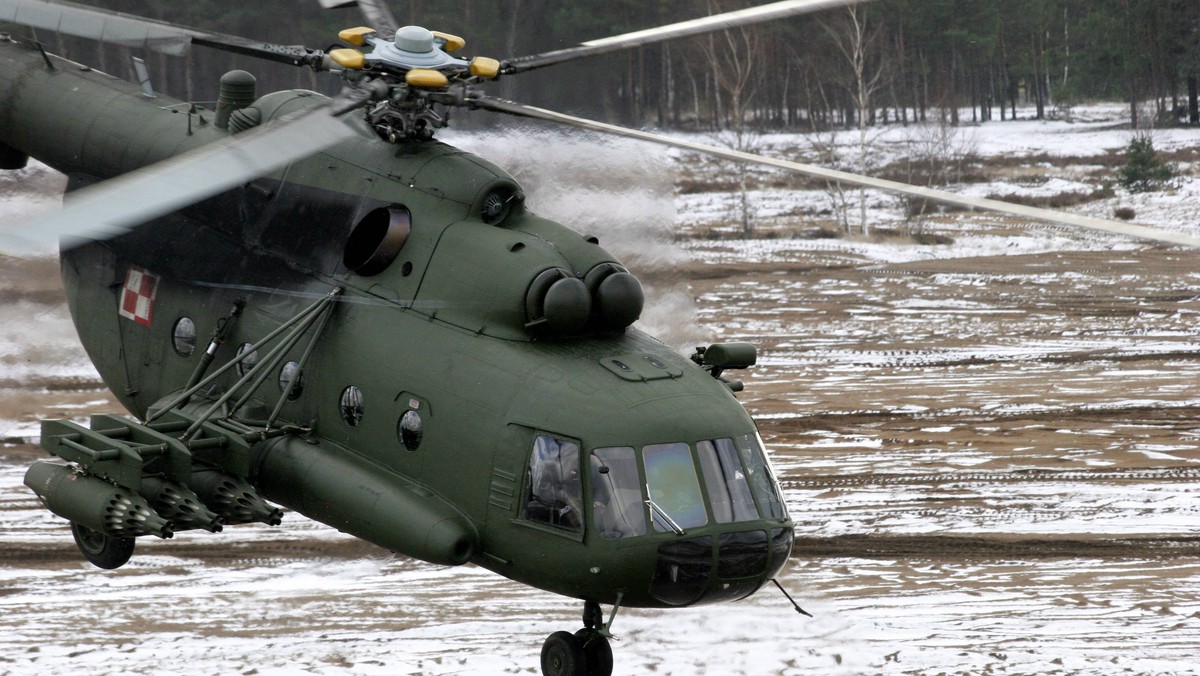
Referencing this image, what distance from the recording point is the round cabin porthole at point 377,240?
11.0 meters

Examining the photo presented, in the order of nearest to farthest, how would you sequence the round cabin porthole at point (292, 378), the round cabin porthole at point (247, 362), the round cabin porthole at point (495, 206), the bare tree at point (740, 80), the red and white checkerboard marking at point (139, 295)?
1. the round cabin porthole at point (495, 206)
2. the round cabin porthole at point (292, 378)
3. the round cabin porthole at point (247, 362)
4. the red and white checkerboard marking at point (139, 295)
5. the bare tree at point (740, 80)

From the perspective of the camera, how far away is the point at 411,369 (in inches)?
416

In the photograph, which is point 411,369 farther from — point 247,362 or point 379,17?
point 379,17

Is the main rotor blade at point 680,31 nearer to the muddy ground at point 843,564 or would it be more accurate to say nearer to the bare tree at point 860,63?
the muddy ground at point 843,564

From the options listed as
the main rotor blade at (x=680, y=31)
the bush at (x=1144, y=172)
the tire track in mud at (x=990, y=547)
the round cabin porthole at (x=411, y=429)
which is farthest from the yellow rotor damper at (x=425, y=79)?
the bush at (x=1144, y=172)

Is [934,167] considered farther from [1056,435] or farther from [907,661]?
[907,661]

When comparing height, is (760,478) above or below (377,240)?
below

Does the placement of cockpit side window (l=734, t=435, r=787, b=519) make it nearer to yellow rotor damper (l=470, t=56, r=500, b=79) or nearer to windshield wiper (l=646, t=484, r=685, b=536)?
windshield wiper (l=646, t=484, r=685, b=536)

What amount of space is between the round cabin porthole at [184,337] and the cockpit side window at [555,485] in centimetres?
370

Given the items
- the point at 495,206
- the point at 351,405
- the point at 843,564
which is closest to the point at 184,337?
the point at 351,405

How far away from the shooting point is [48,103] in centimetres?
1340

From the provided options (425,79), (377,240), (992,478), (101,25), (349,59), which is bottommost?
(992,478)

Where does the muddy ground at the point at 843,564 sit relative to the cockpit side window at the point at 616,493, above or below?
below

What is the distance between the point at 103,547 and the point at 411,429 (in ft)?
9.09
